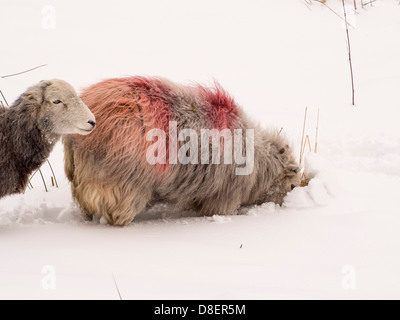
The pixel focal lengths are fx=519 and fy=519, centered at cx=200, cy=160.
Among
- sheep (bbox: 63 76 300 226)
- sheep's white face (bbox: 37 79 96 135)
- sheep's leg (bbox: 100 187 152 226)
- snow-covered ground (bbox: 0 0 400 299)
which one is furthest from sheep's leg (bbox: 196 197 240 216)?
sheep's white face (bbox: 37 79 96 135)

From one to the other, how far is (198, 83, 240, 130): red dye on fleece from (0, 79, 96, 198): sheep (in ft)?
2.88

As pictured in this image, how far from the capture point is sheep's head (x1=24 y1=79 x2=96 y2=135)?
319cm

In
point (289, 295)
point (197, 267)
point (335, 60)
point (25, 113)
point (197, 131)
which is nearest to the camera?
point (289, 295)

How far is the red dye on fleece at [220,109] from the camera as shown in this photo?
3643 mm

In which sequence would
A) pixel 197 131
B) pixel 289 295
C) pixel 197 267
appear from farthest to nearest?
pixel 197 131
pixel 197 267
pixel 289 295

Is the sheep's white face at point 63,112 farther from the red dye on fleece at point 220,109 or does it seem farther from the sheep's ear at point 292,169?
the sheep's ear at point 292,169

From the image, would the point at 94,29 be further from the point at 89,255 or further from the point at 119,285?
the point at 119,285

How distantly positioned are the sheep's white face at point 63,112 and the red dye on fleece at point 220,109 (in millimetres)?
875

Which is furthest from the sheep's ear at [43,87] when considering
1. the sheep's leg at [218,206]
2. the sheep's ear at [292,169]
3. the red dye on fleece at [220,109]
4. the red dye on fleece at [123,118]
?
the sheep's ear at [292,169]

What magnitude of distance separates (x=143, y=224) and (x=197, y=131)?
0.76m

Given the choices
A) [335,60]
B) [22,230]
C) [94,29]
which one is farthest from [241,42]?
[22,230]

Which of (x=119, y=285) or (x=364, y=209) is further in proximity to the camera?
(x=364, y=209)

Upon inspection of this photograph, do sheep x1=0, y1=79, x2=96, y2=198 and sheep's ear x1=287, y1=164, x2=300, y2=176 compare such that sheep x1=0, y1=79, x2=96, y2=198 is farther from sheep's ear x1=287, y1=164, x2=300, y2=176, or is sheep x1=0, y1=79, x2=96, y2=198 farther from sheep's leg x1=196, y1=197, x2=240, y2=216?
sheep's ear x1=287, y1=164, x2=300, y2=176

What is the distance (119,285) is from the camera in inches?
96.9
